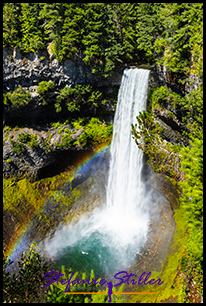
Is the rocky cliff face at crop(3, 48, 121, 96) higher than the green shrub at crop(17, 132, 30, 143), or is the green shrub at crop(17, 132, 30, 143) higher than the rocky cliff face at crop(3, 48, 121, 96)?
the rocky cliff face at crop(3, 48, 121, 96)

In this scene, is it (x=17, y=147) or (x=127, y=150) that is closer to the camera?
(x=127, y=150)

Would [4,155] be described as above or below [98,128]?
below

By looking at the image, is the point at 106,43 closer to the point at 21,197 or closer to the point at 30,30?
the point at 30,30

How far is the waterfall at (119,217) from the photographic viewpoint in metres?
12.6

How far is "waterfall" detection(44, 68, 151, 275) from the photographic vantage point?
12.6 m

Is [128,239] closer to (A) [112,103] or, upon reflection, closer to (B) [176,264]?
(B) [176,264]

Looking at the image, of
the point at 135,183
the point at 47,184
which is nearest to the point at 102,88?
the point at 135,183

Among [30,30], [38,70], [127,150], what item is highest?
[30,30]

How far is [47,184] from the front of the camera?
63.3 feet

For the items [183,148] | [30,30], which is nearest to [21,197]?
[183,148]

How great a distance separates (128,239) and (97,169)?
9042 millimetres

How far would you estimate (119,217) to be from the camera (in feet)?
54.7

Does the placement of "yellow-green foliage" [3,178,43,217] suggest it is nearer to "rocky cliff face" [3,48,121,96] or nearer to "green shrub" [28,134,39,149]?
"green shrub" [28,134,39,149]

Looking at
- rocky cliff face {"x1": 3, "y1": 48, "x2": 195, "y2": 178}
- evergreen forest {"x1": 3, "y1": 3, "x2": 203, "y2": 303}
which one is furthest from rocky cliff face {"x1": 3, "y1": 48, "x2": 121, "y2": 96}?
evergreen forest {"x1": 3, "y1": 3, "x2": 203, "y2": 303}
